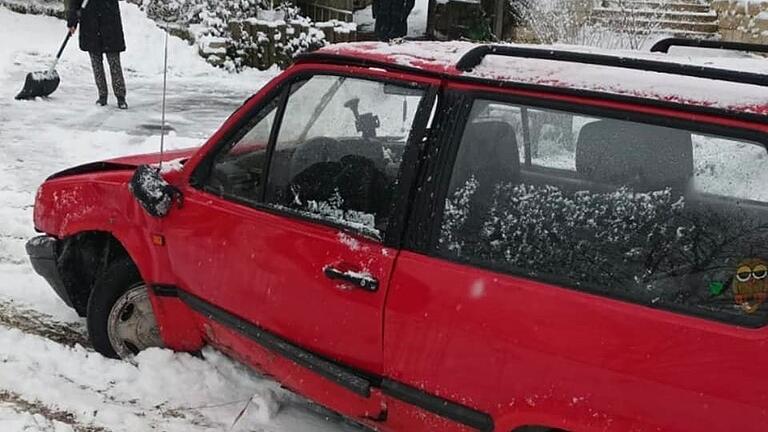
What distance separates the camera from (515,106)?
9.02ft

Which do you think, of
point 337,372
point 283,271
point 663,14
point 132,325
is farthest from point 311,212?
point 663,14

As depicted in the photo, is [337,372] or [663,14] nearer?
Result: [337,372]

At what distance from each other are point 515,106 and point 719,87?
65 centimetres

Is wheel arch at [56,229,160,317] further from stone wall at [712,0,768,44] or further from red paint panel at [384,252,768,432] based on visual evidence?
stone wall at [712,0,768,44]

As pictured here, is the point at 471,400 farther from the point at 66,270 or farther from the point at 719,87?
the point at 66,270

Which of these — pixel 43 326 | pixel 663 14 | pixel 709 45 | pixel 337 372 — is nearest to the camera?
pixel 337 372

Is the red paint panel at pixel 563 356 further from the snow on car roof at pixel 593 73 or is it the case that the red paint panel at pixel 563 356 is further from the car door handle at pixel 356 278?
the snow on car roof at pixel 593 73

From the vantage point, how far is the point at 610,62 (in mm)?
2590

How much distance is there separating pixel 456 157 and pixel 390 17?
34.4ft

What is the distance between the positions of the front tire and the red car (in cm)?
19

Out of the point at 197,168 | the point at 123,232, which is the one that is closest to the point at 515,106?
the point at 197,168

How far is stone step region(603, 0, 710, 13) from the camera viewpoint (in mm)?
12539

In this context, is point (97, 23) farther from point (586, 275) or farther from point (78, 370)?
point (586, 275)

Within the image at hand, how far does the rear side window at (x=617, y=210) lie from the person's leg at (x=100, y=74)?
8.81 meters
